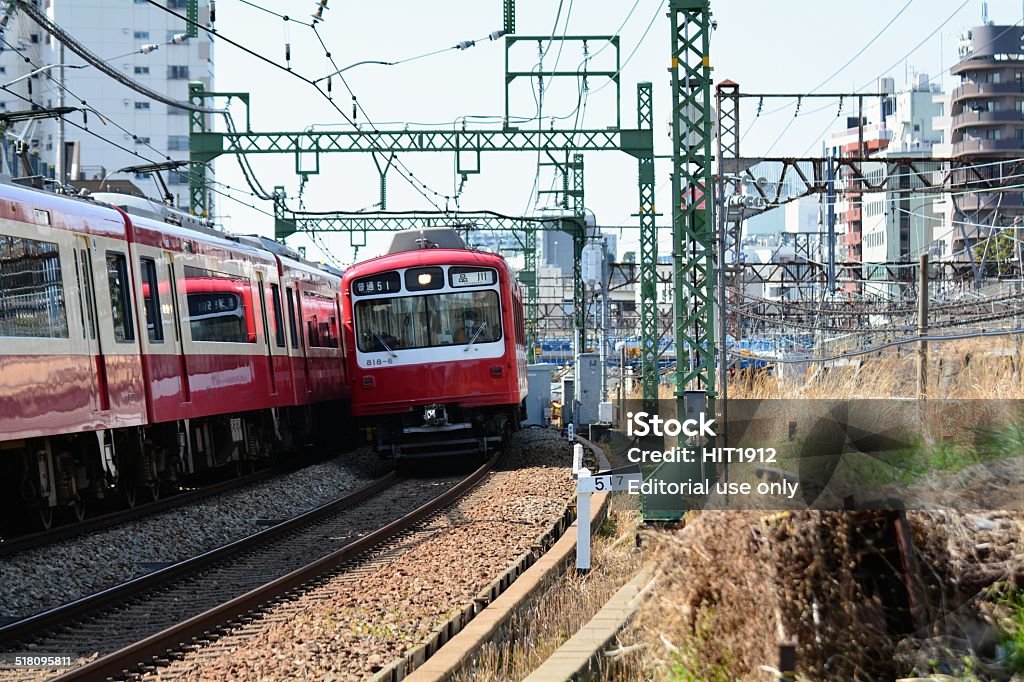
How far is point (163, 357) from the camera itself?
14.0 metres

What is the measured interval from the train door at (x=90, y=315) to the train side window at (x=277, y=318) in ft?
20.8

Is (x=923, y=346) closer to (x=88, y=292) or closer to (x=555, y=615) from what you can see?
(x=555, y=615)

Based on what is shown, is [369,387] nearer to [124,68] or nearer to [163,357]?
[163,357]

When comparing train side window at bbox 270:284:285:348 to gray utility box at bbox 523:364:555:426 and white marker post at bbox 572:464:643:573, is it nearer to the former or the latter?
white marker post at bbox 572:464:643:573

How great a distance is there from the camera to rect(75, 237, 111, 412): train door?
12.0 m

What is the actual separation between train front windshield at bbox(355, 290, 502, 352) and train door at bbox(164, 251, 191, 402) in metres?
4.09

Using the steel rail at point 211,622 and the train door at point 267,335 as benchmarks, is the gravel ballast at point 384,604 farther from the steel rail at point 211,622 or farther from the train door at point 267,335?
the train door at point 267,335

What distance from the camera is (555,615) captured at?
27.3 feet

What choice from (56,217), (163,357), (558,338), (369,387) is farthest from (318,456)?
(558,338)

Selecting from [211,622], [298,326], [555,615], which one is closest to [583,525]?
[555,615]

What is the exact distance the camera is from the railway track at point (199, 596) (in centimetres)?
776

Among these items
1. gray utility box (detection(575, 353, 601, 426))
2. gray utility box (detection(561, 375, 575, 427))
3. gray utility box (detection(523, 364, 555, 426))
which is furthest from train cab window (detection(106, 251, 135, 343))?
gray utility box (detection(523, 364, 555, 426))

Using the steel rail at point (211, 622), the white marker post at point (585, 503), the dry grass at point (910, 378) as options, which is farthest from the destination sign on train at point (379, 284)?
the white marker post at point (585, 503)

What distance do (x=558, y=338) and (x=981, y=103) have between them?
3656 cm
